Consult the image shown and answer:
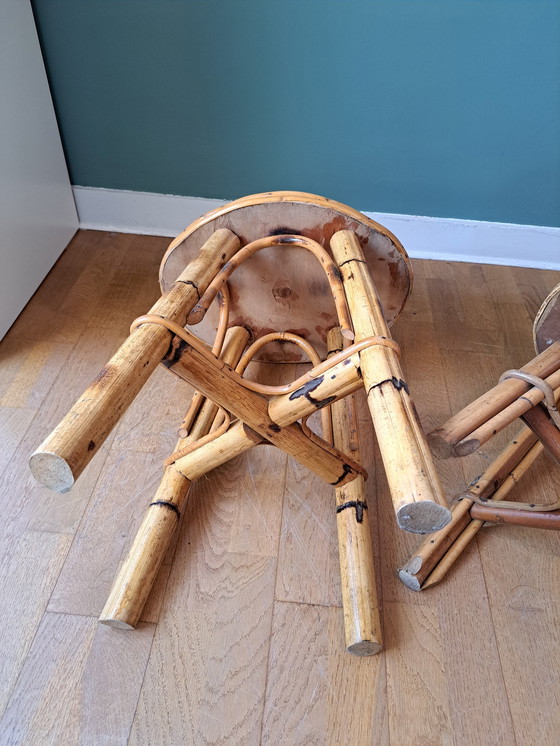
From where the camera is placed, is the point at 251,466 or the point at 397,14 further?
the point at 397,14

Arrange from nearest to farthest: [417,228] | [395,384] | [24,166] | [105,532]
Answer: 1. [395,384]
2. [105,532]
3. [24,166]
4. [417,228]

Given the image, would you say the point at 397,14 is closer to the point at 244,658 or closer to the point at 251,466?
the point at 251,466

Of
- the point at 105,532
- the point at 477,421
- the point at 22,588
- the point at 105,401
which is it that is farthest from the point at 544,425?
the point at 22,588

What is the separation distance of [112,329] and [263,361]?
40 centimetres

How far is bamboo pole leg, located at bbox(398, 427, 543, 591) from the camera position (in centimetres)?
100

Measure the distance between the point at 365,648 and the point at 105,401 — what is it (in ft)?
1.86

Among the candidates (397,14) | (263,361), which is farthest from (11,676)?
(397,14)

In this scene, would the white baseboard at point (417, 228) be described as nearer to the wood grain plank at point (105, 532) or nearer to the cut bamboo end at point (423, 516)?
the wood grain plank at point (105, 532)

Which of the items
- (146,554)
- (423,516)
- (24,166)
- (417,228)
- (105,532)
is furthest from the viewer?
(417,228)

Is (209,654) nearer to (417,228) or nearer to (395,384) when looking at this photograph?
(395,384)

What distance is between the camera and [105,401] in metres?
0.64

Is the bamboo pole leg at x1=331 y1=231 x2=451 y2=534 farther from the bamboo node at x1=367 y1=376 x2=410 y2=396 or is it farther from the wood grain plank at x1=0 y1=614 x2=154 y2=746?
the wood grain plank at x1=0 y1=614 x2=154 y2=746

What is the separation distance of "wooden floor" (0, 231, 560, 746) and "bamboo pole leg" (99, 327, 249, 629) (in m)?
0.04

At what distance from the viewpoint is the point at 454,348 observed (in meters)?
1.51
